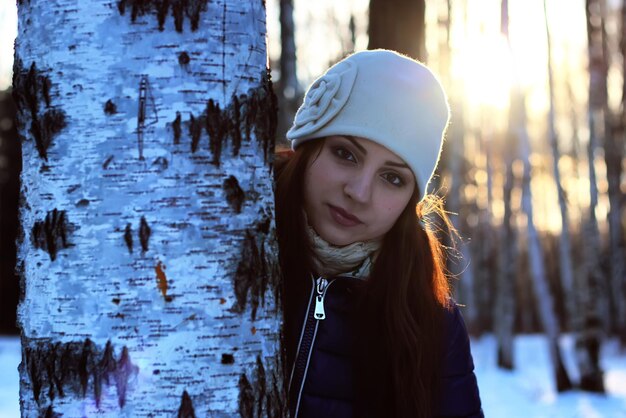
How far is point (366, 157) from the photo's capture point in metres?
2.02

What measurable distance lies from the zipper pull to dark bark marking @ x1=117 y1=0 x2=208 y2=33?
102 cm

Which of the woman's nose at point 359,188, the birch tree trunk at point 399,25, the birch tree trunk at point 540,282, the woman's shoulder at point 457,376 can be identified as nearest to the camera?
the woman's nose at point 359,188

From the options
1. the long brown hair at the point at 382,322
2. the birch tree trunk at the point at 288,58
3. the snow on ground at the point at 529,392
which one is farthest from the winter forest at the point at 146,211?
the birch tree trunk at the point at 288,58

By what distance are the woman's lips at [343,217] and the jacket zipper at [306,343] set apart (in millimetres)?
217

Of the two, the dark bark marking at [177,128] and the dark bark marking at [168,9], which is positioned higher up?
the dark bark marking at [168,9]

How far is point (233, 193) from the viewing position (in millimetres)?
1261

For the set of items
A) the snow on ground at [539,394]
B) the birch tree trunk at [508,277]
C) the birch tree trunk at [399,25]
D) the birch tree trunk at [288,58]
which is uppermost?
the birch tree trunk at [288,58]

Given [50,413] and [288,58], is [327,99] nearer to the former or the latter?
[50,413]

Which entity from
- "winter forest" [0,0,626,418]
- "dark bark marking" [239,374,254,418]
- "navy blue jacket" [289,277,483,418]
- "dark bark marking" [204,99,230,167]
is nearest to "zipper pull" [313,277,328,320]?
"navy blue jacket" [289,277,483,418]

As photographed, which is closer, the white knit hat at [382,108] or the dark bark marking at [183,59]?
the dark bark marking at [183,59]

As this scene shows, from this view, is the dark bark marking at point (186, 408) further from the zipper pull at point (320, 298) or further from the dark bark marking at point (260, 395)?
the zipper pull at point (320, 298)

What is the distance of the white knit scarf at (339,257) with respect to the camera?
6.79 ft

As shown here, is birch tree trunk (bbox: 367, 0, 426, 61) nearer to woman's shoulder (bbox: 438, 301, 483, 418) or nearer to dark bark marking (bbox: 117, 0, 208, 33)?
woman's shoulder (bbox: 438, 301, 483, 418)

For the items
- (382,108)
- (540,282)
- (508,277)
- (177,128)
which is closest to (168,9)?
(177,128)
